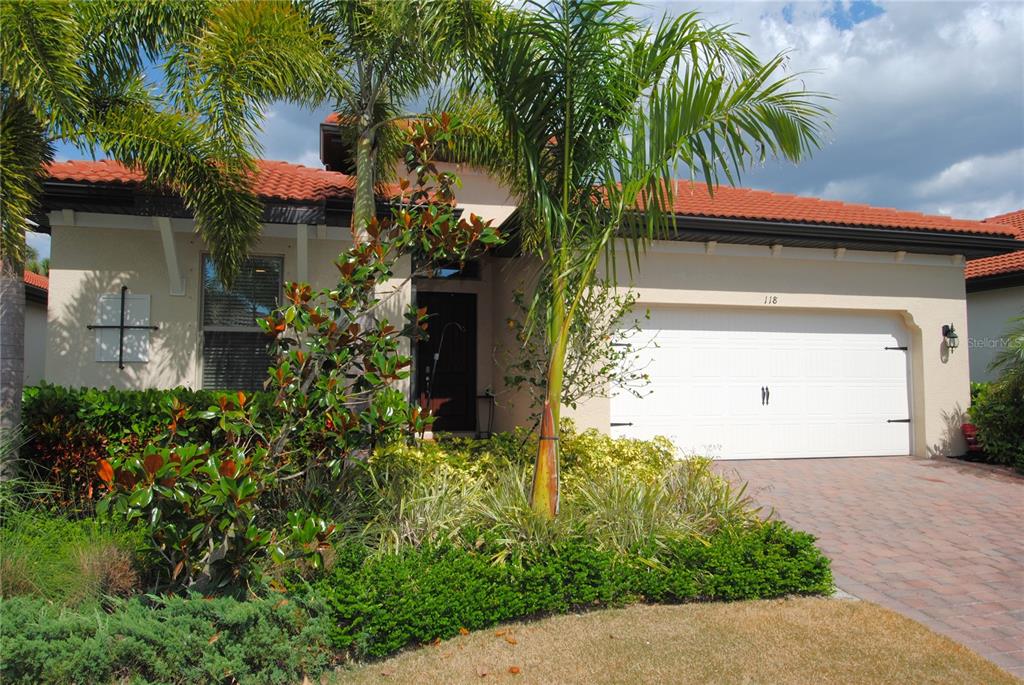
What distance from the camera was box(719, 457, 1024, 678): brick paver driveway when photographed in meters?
4.47

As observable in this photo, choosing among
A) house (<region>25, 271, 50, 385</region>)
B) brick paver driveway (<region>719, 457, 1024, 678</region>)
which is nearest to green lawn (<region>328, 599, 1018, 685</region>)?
brick paver driveway (<region>719, 457, 1024, 678</region>)

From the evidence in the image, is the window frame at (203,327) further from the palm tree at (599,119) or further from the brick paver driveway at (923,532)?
the brick paver driveway at (923,532)

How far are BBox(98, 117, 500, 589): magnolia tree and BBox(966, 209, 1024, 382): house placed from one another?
514 inches

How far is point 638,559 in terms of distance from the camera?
470cm

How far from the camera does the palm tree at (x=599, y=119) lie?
5.04m

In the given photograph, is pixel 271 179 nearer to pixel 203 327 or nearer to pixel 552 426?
pixel 203 327

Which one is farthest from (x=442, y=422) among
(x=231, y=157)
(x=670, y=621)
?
(x=670, y=621)

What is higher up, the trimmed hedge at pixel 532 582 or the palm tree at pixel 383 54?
the palm tree at pixel 383 54

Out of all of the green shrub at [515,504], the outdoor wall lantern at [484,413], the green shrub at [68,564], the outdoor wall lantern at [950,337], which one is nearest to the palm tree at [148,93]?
the green shrub at [68,564]

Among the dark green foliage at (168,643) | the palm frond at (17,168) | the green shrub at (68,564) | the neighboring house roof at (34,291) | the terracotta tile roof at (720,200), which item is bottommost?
the dark green foliage at (168,643)

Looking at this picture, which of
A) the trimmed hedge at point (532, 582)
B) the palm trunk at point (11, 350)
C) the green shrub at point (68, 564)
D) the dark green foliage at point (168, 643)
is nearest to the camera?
the dark green foliage at point (168, 643)

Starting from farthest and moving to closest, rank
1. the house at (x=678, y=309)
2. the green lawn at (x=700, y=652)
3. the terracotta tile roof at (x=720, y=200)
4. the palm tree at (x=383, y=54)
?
1. the house at (x=678, y=309)
2. the terracotta tile roof at (x=720, y=200)
3. the palm tree at (x=383, y=54)
4. the green lawn at (x=700, y=652)

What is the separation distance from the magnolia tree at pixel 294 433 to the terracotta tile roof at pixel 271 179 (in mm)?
2393

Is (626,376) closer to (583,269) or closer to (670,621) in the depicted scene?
(583,269)
